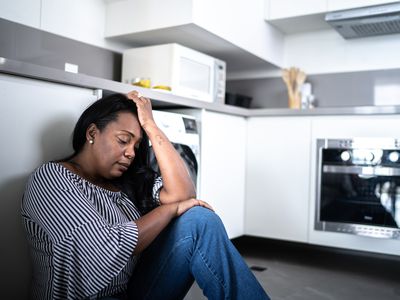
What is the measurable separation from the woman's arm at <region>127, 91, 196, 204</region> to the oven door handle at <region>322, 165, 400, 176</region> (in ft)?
4.16

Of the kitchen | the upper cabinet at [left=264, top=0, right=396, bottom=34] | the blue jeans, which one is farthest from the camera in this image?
the upper cabinet at [left=264, top=0, right=396, bottom=34]

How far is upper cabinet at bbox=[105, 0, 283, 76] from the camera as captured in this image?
7.56ft

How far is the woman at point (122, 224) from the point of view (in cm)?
105

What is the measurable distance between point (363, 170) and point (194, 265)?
149 centimetres

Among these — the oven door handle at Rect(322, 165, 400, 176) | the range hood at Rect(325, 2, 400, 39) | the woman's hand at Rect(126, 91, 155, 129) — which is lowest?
the oven door handle at Rect(322, 165, 400, 176)

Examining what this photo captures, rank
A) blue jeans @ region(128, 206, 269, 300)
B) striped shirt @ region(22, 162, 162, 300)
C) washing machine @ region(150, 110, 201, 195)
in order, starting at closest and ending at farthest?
1. striped shirt @ region(22, 162, 162, 300)
2. blue jeans @ region(128, 206, 269, 300)
3. washing machine @ region(150, 110, 201, 195)

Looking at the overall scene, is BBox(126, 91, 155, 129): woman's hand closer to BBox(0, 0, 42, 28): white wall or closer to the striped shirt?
the striped shirt

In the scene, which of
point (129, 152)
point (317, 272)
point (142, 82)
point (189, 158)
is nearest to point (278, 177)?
point (317, 272)

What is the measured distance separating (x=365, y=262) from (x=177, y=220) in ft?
6.10

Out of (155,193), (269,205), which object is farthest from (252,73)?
(155,193)

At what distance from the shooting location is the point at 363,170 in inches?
92.9

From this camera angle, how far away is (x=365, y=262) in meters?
2.70

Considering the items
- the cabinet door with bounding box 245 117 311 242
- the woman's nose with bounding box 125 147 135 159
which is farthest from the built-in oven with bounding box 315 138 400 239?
the woman's nose with bounding box 125 147 135 159

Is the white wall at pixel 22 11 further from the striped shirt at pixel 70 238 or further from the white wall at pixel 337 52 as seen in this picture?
the white wall at pixel 337 52
